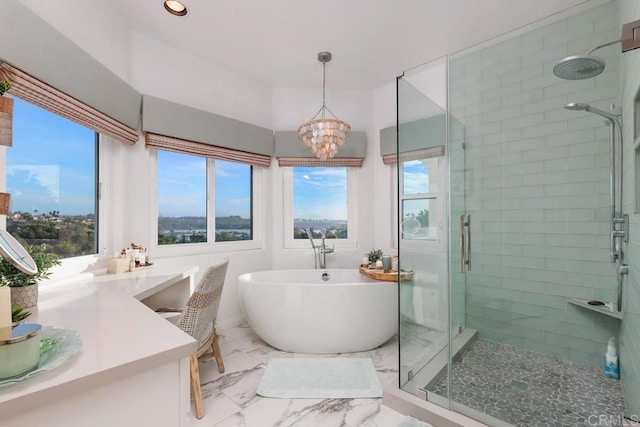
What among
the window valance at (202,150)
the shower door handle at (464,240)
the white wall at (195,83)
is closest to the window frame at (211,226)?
the window valance at (202,150)

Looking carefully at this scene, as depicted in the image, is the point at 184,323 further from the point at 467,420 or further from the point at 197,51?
the point at 197,51

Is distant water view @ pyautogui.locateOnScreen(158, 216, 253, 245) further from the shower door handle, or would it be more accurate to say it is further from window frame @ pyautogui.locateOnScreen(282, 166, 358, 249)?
the shower door handle

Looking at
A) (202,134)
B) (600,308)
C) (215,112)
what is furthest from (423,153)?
(215,112)

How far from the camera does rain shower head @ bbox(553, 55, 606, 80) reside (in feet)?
4.88

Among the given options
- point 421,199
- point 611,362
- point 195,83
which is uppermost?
point 195,83

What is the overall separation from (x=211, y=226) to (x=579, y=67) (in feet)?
10.0

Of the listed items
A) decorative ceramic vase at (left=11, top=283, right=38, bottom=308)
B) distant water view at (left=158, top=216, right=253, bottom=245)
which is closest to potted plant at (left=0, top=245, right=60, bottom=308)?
decorative ceramic vase at (left=11, top=283, right=38, bottom=308)

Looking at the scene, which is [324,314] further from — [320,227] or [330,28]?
[330,28]

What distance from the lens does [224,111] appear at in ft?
10.5

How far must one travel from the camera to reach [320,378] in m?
2.14

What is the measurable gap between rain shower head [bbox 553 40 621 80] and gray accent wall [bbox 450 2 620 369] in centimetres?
8

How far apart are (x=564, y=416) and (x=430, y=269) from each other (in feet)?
3.14

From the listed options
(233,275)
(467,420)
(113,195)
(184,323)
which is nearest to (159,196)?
(113,195)

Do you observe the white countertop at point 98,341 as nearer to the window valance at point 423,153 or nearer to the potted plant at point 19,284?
the potted plant at point 19,284
